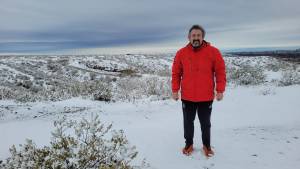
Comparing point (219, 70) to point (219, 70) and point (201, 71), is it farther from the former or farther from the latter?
point (201, 71)

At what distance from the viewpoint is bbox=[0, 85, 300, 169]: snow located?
4.22 meters

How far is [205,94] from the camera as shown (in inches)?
166

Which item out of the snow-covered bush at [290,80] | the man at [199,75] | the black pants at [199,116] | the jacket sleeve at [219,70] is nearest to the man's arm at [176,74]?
the man at [199,75]

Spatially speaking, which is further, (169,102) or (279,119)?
(169,102)

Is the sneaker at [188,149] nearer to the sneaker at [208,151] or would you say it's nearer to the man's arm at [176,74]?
the sneaker at [208,151]

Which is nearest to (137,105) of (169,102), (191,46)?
(169,102)

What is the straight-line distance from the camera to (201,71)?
4164 millimetres

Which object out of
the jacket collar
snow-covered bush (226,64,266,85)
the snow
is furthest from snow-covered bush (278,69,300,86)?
the jacket collar

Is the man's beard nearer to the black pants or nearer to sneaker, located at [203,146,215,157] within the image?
the black pants

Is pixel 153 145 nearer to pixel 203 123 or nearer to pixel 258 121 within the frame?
pixel 203 123

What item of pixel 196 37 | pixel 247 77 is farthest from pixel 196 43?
pixel 247 77

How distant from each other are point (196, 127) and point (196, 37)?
2358mm

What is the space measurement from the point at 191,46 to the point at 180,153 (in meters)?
1.66

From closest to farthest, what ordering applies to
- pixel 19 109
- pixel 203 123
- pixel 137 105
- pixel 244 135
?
pixel 203 123, pixel 244 135, pixel 19 109, pixel 137 105
